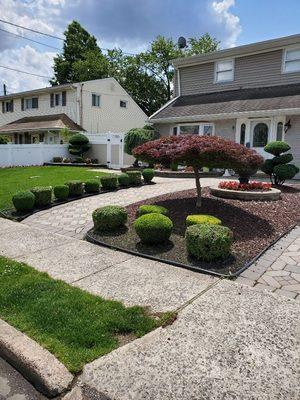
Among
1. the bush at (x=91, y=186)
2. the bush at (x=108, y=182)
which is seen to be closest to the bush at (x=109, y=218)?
the bush at (x=91, y=186)

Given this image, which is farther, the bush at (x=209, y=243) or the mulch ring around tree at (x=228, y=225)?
the mulch ring around tree at (x=228, y=225)

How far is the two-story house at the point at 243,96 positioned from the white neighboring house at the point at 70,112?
8.94 m

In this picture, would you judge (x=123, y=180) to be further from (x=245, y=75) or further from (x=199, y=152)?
(x=245, y=75)

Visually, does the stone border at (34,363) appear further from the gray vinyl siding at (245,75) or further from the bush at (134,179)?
the gray vinyl siding at (245,75)

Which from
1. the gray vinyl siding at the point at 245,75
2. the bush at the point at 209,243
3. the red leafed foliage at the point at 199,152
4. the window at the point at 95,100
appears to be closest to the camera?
the bush at the point at 209,243

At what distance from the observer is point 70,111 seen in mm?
28188

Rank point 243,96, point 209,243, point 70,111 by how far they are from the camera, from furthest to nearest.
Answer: point 70,111
point 243,96
point 209,243

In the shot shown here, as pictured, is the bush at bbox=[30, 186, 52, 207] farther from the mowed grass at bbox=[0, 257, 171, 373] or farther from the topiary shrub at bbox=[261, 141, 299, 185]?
the topiary shrub at bbox=[261, 141, 299, 185]

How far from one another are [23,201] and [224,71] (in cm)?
1438

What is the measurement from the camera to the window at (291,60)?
16.2m

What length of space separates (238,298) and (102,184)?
8.24 m

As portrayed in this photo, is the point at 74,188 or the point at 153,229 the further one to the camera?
the point at 74,188

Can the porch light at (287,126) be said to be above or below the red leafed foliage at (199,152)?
above

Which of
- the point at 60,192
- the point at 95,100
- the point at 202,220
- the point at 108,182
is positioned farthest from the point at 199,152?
the point at 95,100
